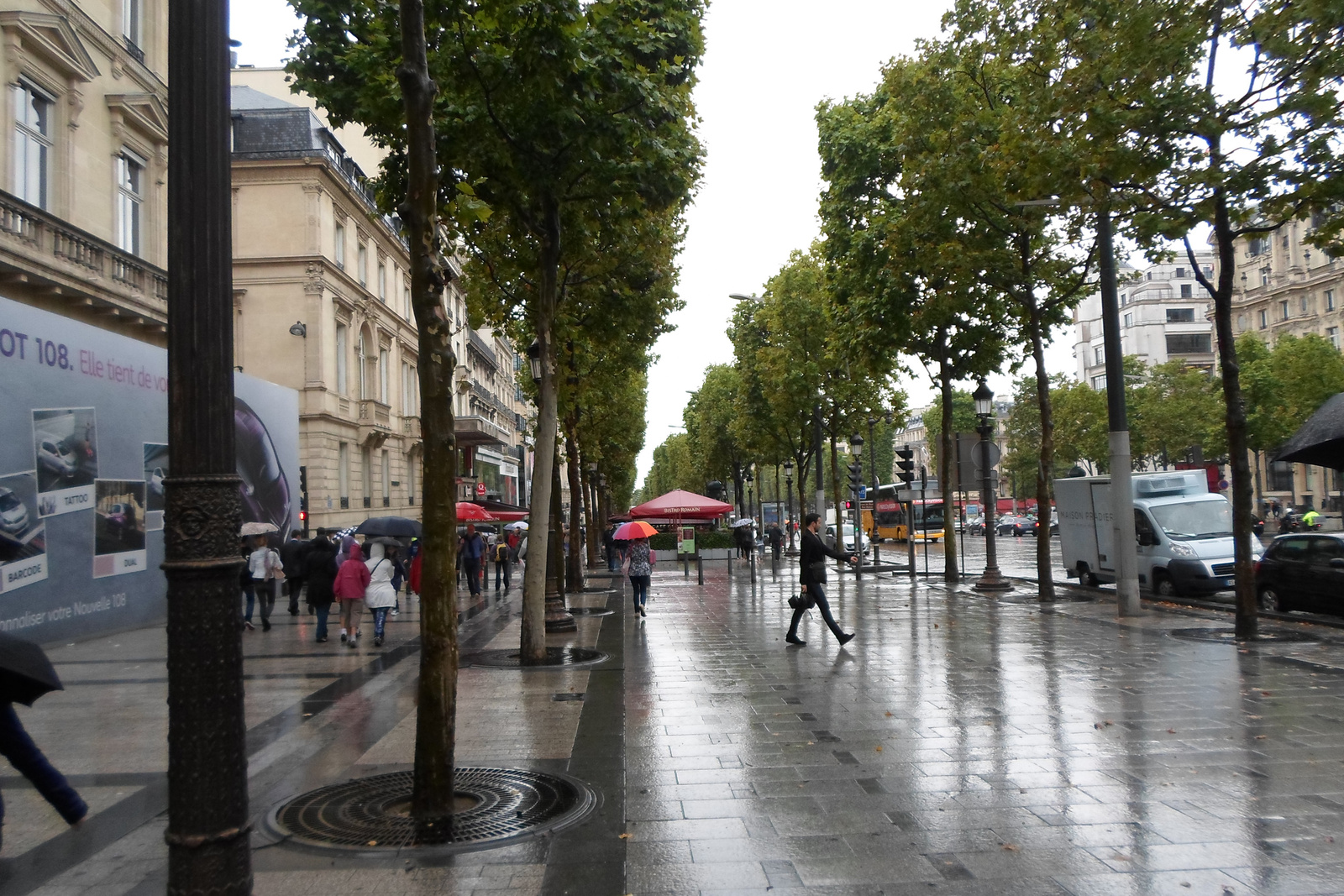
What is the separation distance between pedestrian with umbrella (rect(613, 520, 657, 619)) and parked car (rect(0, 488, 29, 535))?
9.42m

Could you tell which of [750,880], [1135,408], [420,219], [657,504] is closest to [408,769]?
[750,880]

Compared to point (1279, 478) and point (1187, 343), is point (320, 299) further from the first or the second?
point (1187, 343)

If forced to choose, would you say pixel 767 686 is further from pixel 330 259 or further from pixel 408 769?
pixel 330 259

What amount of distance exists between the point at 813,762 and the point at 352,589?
9.58 meters

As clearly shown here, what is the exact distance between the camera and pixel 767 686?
10.9m

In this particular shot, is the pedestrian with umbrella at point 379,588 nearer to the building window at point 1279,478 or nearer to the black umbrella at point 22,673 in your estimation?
the black umbrella at point 22,673

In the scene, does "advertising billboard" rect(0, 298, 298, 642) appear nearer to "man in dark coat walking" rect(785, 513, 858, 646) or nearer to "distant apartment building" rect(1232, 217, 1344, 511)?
"man in dark coat walking" rect(785, 513, 858, 646)

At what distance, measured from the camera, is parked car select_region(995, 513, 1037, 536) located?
67.6 metres

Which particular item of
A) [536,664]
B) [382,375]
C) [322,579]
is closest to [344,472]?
[382,375]

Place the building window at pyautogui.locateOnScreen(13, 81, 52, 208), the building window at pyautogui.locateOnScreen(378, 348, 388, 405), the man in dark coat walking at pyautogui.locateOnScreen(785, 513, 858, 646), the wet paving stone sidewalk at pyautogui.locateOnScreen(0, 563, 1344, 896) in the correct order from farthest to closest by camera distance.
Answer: the building window at pyautogui.locateOnScreen(378, 348, 388, 405) < the building window at pyautogui.locateOnScreen(13, 81, 52, 208) < the man in dark coat walking at pyautogui.locateOnScreen(785, 513, 858, 646) < the wet paving stone sidewalk at pyautogui.locateOnScreen(0, 563, 1344, 896)

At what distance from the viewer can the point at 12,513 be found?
14125 mm

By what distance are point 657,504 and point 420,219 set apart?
74.9ft

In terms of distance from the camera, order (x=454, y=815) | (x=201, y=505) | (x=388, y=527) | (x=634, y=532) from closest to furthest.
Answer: (x=201, y=505)
(x=454, y=815)
(x=388, y=527)
(x=634, y=532)

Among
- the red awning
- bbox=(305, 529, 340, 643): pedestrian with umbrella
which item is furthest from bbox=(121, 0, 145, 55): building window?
the red awning
